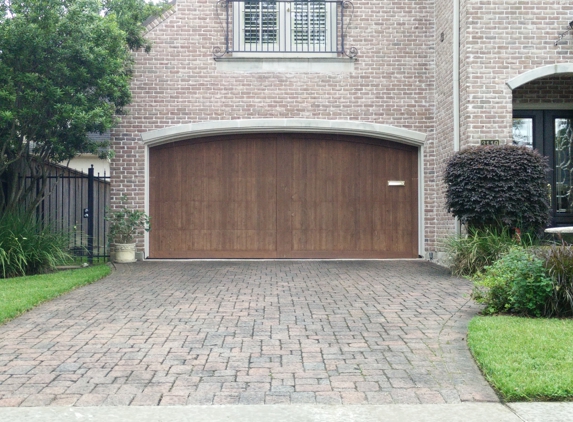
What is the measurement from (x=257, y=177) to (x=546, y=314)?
327 inches

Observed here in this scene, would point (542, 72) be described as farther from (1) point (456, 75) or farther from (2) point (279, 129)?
(2) point (279, 129)

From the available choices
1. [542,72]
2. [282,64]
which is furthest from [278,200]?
[542,72]

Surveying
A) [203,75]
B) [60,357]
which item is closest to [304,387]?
[60,357]

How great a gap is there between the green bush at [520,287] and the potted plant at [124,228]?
27.2ft

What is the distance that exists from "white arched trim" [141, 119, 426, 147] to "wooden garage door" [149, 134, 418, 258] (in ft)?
0.90

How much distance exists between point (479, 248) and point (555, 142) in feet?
13.9

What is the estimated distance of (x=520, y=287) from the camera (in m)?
6.85

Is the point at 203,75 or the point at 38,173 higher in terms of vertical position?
the point at 203,75

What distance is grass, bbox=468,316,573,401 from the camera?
4398 mm

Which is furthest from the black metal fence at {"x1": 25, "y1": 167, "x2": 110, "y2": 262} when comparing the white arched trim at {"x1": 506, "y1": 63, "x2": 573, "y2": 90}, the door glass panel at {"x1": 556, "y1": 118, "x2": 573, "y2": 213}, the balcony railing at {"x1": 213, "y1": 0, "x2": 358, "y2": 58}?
the door glass panel at {"x1": 556, "y1": 118, "x2": 573, "y2": 213}

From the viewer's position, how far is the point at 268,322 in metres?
6.89

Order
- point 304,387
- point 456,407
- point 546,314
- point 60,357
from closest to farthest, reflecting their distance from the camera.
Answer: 1. point 456,407
2. point 304,387
3. point 60,357
4. point 546,314

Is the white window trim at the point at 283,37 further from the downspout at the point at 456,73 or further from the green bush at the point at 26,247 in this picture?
the green bush at the point at 26,247

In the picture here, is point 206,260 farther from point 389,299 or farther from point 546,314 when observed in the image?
point 546,314
